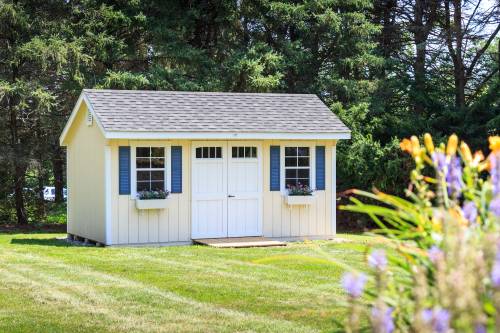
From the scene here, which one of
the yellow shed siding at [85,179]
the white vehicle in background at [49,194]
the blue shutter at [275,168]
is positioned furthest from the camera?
the white vehicle in background at [49,194]

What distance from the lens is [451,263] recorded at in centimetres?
244

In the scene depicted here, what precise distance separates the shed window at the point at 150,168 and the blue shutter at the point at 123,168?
7.3 inches

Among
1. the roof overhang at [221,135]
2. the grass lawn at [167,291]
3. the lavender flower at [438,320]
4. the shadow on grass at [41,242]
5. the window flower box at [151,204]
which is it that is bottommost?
the shadow on grass at [41,242]

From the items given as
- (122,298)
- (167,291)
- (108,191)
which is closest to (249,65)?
(108,191)

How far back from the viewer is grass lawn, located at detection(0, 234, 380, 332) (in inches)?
282

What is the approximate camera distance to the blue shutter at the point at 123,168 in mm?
14203

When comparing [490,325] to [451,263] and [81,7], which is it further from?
[81,7]

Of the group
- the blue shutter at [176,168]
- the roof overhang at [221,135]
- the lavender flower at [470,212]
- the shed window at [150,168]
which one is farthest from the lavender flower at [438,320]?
the blue shutter at [176,168]

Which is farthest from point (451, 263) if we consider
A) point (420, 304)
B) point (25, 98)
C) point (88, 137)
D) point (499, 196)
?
point (25, 98)

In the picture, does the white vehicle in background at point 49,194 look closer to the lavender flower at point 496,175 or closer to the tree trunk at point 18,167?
the tree trunk at point 18,167

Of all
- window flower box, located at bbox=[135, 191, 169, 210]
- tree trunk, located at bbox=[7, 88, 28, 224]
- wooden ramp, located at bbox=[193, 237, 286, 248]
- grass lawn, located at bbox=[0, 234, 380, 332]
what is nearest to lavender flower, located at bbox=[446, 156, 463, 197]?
grass lawn, located at bbox=[0, 234, 380, 332]

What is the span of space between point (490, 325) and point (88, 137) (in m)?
13.3

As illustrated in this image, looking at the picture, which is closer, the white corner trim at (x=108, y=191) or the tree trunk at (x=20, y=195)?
the white corner trim at (x=108, y=191)

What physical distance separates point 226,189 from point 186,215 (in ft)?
2.94
